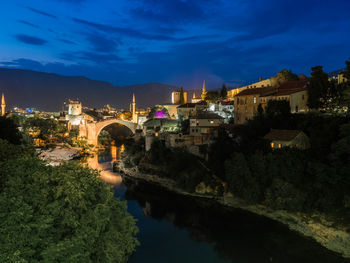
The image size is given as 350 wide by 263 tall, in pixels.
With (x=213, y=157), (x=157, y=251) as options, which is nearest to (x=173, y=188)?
(x=213, y=157)

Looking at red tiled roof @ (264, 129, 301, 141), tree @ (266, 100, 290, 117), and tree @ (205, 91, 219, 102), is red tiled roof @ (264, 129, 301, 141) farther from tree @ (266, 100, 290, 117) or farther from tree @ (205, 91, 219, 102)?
tree @ (205, 91, 219, 102)

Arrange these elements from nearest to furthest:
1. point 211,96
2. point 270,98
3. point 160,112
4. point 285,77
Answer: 1. point 270,98
2. point 285,77
3. point 160,112
4. point 211,96

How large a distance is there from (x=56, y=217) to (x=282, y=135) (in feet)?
42.0

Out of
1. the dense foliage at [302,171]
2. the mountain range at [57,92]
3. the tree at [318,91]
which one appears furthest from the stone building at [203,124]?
the mountain range at [57,92]

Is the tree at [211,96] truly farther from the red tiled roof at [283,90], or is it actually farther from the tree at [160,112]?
the red tiled roof at [283,90]

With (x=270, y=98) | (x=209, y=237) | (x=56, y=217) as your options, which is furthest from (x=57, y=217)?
(x=270, y=98)

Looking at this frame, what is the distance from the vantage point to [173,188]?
17.9 metres

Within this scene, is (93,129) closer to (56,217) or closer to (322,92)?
(322,92)

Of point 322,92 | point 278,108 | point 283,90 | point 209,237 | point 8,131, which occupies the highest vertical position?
point 283,90

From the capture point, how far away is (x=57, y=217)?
6.21m

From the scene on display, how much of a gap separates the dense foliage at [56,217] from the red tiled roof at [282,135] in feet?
33.7

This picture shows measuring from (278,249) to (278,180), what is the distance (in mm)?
3209

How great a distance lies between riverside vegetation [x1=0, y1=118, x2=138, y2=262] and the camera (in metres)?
5.44

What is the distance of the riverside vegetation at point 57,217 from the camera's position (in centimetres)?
544
